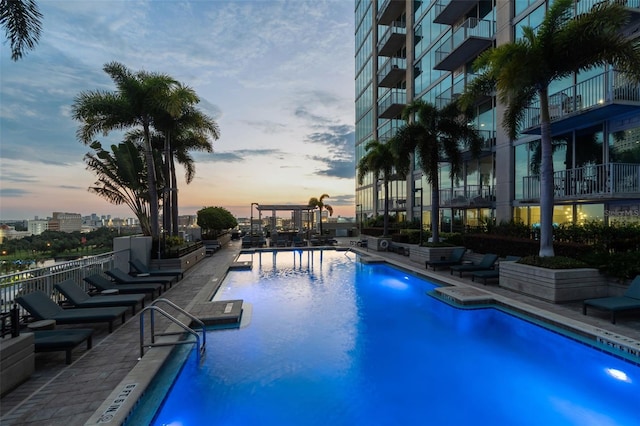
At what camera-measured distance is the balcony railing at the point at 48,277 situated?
225 inches

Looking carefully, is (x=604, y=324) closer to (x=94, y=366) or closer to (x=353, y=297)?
(x=353, y=297)

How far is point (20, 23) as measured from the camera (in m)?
5.83

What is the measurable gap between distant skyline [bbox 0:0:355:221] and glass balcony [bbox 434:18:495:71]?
8.40 m

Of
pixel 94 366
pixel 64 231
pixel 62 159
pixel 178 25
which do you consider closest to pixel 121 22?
pixel 178 25

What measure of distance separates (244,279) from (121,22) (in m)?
12.0

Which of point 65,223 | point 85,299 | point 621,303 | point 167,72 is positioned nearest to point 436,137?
point 621,303

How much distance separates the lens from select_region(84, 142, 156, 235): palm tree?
1323 centimetres

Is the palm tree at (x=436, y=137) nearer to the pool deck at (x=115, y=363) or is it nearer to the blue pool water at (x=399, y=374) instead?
the pool deck at (x=115, y=363)

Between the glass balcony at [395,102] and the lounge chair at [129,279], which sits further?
the glass balcony at [395,102]

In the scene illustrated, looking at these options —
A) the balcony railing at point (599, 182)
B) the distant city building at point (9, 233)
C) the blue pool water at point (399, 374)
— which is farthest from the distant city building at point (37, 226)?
the balcony railing at point (599, 182)

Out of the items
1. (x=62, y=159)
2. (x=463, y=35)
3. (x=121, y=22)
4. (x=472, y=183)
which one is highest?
(x=463, y=35)

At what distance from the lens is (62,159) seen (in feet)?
64.2

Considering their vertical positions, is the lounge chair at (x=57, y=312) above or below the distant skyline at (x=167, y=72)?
below

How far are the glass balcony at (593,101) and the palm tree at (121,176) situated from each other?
53.9 ft
